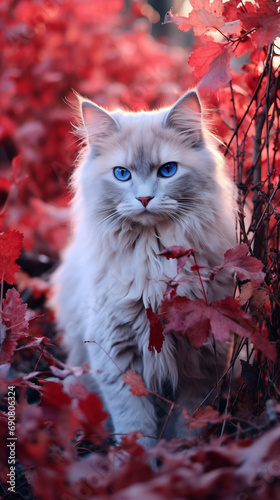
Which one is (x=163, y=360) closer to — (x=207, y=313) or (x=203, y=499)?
(x=207, y=313)

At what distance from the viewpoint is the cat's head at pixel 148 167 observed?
58.7 inches

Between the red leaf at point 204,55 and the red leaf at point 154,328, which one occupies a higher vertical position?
the red leaf at point 204,55

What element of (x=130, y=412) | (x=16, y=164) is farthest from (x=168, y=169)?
(x=130, y=412)

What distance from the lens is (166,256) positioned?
44.4 inches

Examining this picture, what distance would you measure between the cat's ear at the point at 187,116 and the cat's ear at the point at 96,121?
Result: 218 mm

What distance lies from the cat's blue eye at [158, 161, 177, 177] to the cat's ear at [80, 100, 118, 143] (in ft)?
0.87

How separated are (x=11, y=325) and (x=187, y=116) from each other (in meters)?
0.95

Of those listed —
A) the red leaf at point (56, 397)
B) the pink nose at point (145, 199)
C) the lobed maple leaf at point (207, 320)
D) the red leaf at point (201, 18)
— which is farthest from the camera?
the pink nose at point (145, 199)

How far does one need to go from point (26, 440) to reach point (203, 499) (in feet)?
1.07

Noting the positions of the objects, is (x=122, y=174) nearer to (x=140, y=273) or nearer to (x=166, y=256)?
(x=140, y=273)

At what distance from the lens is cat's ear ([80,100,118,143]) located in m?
1.65

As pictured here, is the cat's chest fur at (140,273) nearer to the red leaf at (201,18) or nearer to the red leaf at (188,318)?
the red leaf at (188,318)

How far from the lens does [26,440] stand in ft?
2.61

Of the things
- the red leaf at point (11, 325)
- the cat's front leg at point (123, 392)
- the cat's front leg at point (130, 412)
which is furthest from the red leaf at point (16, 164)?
the cat's front leg at point (130, 412)
